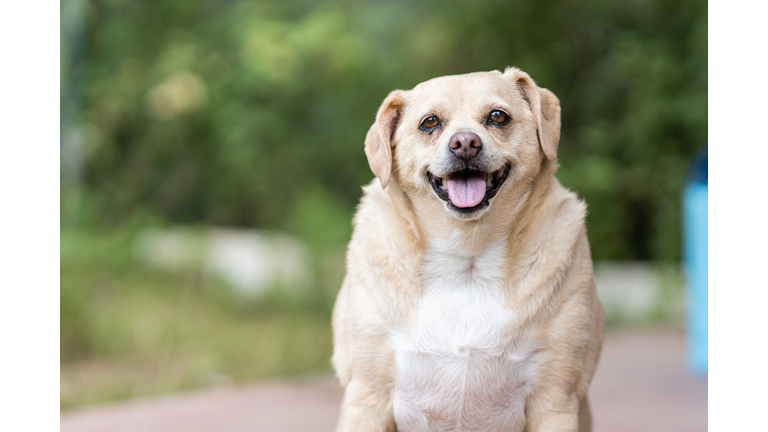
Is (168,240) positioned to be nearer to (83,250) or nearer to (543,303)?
(83,250)

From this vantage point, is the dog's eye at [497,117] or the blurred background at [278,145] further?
the blurred background at [278,145]

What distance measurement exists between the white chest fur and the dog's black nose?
0.32 meters

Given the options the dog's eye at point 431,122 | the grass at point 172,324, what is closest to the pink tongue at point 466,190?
the dog's eye at point 431,122

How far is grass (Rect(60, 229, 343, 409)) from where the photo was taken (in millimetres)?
3717

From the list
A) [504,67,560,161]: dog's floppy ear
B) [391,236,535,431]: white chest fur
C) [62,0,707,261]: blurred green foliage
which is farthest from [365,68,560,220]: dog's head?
[62,0,707,261]: blurred green foliage

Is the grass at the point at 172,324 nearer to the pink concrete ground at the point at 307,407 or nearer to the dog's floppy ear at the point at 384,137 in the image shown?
the pink concrete ground at the point at 307,407

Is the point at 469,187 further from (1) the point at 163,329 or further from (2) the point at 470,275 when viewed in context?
(1) the point at 163,329

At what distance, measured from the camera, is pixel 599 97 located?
558 cm

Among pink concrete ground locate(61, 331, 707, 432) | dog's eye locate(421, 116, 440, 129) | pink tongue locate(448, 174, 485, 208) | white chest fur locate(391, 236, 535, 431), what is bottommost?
pink concrete ground locate(61, 331, 707, 432)

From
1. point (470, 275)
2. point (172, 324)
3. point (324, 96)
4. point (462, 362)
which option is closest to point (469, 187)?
point (470, 275)

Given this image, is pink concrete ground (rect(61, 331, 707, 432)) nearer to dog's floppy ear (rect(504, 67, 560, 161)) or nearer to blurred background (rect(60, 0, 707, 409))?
blurred background (rect(60, 0, 707, 409))

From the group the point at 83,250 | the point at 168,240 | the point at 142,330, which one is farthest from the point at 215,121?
the point at 142,330

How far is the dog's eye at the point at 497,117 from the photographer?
66.1 inches
